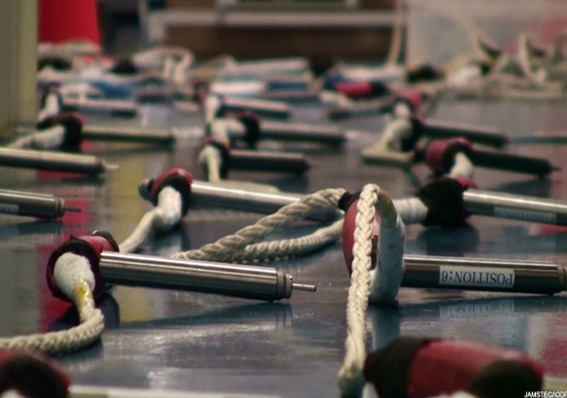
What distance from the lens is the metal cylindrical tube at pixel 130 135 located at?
2.20 m

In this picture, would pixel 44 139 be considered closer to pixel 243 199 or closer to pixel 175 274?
pixel 243 199

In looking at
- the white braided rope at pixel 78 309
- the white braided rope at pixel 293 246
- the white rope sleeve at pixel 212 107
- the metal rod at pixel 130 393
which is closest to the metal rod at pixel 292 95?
the white rope sleeve at pixel 212 107

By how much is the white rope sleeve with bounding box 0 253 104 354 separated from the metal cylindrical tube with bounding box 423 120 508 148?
137 centimetres

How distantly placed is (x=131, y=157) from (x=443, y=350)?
146 centimetres

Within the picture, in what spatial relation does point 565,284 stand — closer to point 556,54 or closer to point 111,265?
point 111,265

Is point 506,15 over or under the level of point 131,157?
over

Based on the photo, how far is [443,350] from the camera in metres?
0.66

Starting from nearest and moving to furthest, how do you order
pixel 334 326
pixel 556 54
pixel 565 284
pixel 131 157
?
pixel 334 326
pixel 565 284
pixel 131 157
pixel 556 54

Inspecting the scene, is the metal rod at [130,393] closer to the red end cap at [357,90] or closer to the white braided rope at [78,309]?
the white braided rope at [78,309]

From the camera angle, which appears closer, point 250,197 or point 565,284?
point 565,284

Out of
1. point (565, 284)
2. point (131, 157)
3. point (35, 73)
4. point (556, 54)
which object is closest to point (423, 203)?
point (565, 284)

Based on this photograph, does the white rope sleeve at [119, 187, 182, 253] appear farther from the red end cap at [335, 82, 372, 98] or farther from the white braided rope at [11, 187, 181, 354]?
the red end cap at [335, 82, 372, 98]

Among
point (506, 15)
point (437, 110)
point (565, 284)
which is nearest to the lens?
point (565, 284)

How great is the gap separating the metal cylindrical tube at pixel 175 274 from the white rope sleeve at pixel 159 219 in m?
0.17
